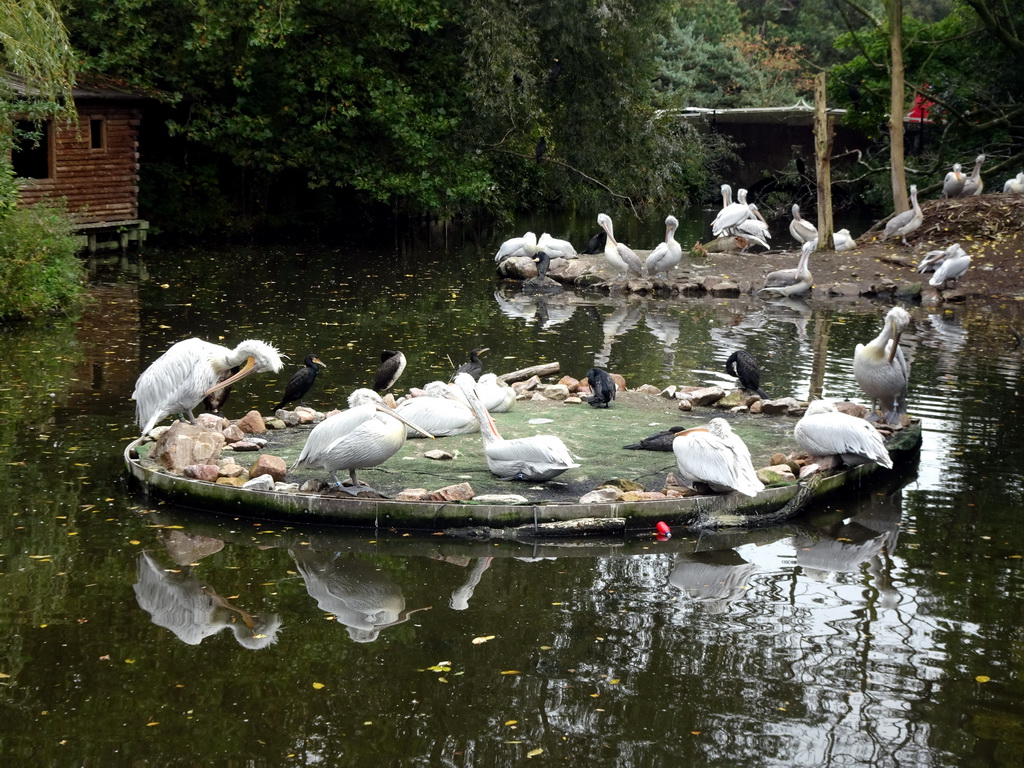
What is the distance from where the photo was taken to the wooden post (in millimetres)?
22016

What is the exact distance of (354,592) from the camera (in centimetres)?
713

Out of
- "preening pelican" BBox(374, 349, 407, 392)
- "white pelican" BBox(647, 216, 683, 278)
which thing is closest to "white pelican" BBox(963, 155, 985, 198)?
"white pelican" BBox(647, 216, 683, 278)

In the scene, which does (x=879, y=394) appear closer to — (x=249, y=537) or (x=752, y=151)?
(x=249, y=537)

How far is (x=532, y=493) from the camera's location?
8.34 metres

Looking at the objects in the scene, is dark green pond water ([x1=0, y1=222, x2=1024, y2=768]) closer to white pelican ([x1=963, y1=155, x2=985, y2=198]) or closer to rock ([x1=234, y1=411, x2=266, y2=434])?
rock ([x1=234, y1=411, x2=266, y2=434])

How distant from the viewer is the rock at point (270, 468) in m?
8.43

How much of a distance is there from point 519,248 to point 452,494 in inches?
587

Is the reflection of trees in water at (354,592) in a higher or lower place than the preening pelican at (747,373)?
lower

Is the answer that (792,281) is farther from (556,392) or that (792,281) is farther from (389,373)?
(389,373)

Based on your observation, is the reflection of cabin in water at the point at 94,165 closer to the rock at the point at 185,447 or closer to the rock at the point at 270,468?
the rock at the point at 185,447

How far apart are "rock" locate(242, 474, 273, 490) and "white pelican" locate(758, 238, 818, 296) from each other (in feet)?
44.5

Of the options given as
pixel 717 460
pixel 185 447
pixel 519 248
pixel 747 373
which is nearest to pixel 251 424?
pixel 185 447

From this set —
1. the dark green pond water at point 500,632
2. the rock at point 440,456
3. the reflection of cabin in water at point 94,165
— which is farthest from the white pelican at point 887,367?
the reflection of cabin in water at point 94,165

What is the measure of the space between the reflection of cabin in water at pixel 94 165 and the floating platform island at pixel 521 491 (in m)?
14.9
